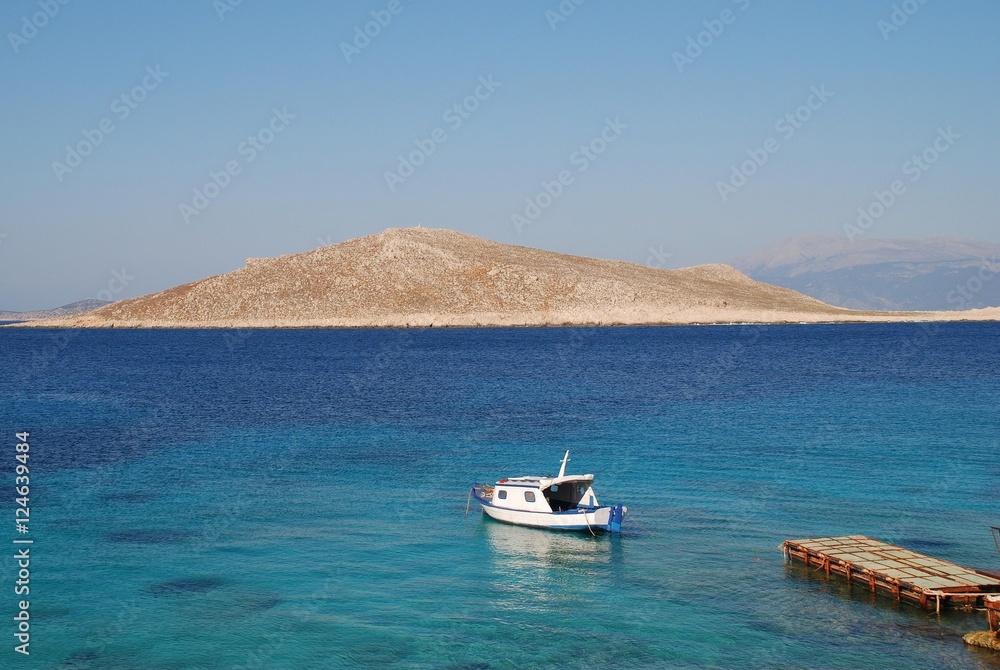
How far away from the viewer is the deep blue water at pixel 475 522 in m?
22.4

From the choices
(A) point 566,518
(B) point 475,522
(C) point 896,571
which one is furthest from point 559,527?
(C) point 896,571

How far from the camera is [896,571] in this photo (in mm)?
25125

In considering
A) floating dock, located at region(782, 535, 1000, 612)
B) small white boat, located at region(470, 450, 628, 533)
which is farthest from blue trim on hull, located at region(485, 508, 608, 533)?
floating dock, located at region(782, 535, 1000, 612)

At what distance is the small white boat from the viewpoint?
32719mm

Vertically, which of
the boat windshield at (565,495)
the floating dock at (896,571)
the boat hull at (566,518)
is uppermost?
the boat windshield at (565,495)

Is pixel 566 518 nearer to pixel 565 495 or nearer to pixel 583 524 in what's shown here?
pixel 583 524

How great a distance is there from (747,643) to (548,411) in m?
40.4

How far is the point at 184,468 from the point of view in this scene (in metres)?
43.2

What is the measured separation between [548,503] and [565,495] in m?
0.95

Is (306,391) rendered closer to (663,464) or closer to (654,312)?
(663,464)

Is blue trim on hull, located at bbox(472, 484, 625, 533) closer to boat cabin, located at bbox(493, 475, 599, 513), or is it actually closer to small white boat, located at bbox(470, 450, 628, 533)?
small white boat, located at bbox(470, 450, 628, 533)

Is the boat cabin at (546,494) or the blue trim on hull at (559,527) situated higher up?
the boat cabin at (546,494)

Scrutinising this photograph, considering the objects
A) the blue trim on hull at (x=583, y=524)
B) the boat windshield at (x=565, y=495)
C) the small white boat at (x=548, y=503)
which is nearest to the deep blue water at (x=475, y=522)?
the blue trim on hull at (x=583, y=524)

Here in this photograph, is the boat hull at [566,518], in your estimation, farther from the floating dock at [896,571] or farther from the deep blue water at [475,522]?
the floating dock at [896,571]
